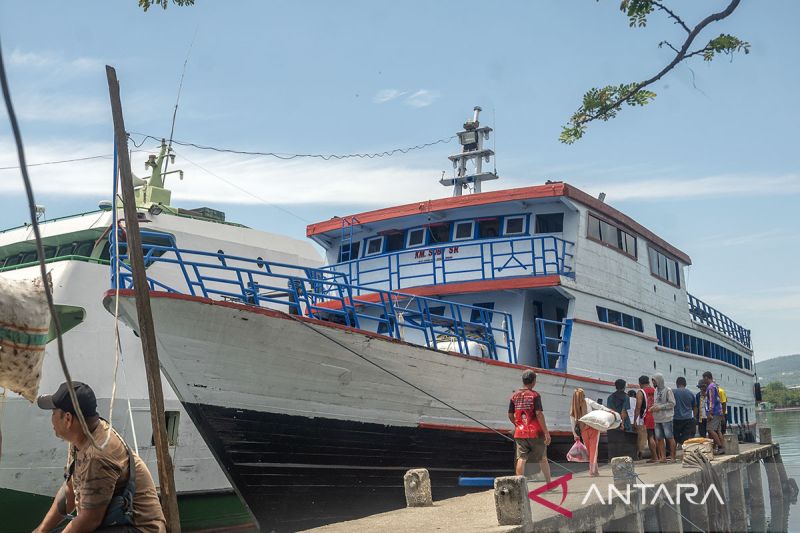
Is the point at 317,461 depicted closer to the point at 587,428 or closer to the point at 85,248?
the point at 587,428

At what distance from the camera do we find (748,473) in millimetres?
18047

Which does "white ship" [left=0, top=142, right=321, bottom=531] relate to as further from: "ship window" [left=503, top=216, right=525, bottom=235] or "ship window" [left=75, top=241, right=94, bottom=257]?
"ship window" [left=503, top=216, right=525, bottom=235]

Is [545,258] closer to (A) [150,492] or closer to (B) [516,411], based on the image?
(B) [516,411]

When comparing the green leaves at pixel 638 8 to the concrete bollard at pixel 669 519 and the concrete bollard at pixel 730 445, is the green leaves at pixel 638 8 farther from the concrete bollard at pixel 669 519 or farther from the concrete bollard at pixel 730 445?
the concrete bollard at pixel 730 445

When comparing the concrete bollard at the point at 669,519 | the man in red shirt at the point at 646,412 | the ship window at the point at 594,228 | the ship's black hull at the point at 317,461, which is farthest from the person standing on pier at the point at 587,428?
the ship window at the point at 594,228

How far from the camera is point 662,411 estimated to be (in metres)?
13.7

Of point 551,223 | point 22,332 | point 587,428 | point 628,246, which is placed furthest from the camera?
point 628,246

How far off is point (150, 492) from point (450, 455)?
25.7 ft

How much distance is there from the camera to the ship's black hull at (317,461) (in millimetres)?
10281

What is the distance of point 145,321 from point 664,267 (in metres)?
15.1

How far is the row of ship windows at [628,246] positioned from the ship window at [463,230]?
235cm

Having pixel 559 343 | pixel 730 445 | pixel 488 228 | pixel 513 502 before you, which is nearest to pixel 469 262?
pixel 488 228

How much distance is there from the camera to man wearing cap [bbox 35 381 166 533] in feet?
14.9

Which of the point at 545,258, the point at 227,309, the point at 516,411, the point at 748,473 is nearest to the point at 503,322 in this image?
the point at 545,258
